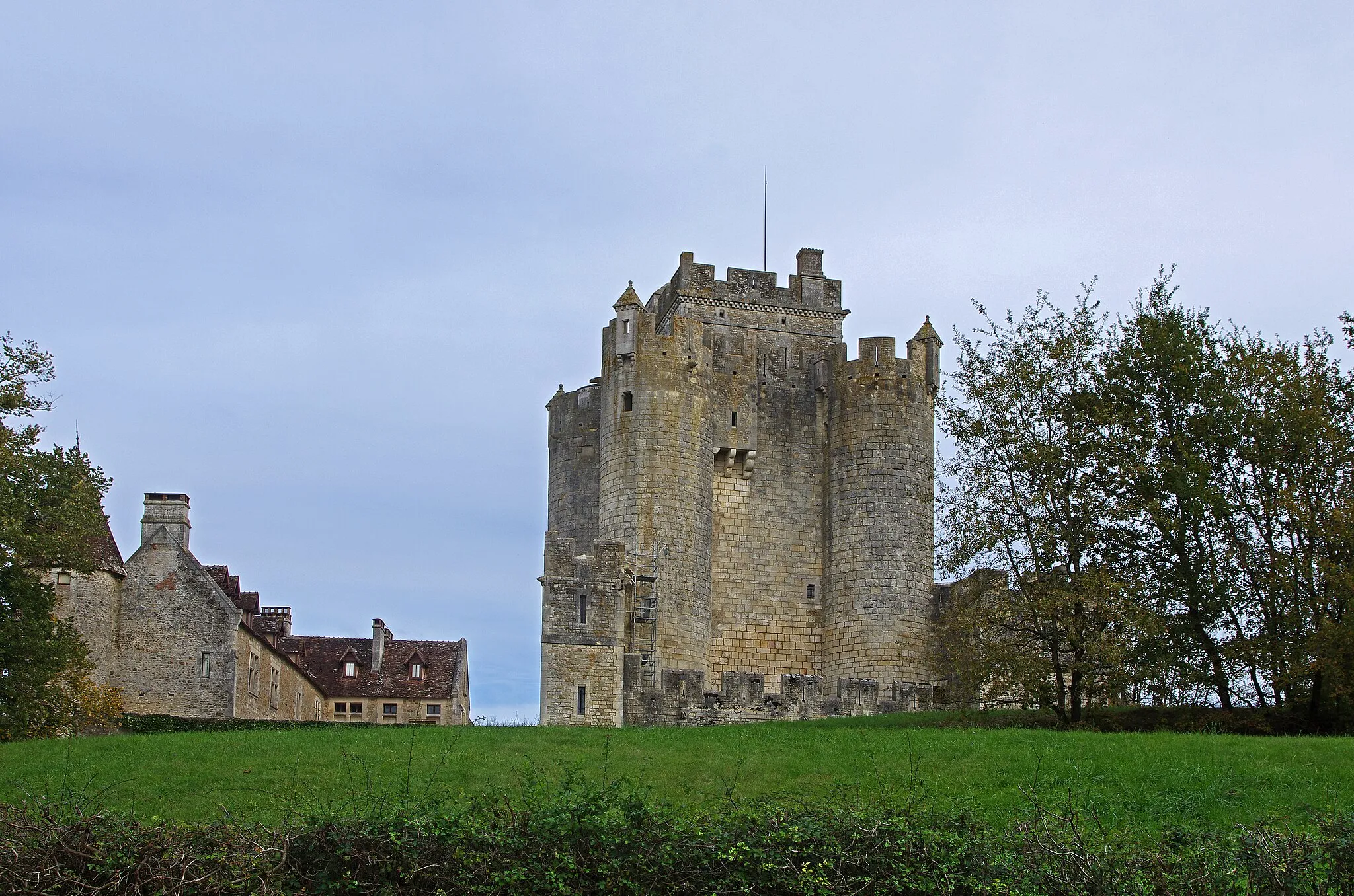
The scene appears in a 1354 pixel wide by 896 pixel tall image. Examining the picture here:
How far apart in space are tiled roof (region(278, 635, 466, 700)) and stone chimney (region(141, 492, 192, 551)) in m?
13.0

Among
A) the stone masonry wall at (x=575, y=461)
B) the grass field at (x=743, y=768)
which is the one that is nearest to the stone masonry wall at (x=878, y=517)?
the stone masonry wall at (x=575, y=461)

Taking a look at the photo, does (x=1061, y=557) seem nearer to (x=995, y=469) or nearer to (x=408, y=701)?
(x=995, y=469)

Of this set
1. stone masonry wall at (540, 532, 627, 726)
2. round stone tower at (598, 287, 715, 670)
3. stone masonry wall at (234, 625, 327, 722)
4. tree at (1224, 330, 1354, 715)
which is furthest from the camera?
stone masonry wall at (234, 625, 327, 722)

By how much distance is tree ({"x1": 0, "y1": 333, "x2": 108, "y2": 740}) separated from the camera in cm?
2861

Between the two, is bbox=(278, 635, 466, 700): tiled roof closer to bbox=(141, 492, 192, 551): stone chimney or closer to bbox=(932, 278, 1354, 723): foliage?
bbox=(141, 492, 192, 551): stone chimney

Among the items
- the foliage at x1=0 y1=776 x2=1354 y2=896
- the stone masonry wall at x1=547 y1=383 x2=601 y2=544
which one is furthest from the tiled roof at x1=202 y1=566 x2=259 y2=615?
the foliage at x1=0 y1=776 x2=1354 y2=896

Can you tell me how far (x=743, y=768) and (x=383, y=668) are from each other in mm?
40195

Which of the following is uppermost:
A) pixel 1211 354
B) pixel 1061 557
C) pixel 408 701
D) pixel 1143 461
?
pixel 1211 354

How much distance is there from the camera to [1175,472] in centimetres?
2845

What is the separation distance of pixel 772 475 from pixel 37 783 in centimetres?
2548

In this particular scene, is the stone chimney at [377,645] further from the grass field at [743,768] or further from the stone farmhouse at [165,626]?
the grass field at [743,768]

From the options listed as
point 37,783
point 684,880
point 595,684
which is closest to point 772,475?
point 595,684

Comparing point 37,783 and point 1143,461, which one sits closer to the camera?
point 37,783

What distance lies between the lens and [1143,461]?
28.8 meters
